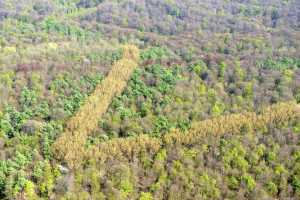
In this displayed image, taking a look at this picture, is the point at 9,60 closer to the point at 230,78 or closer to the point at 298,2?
the point at 230,78

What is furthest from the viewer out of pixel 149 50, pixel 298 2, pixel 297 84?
pixel 298 2

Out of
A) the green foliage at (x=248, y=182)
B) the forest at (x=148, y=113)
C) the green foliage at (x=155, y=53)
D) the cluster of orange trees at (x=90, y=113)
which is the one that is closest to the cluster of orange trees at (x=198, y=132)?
the forest at (x=148, y=113)

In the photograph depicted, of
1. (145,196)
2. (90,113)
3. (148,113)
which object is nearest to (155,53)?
(148,113)

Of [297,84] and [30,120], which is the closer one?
[30,120]

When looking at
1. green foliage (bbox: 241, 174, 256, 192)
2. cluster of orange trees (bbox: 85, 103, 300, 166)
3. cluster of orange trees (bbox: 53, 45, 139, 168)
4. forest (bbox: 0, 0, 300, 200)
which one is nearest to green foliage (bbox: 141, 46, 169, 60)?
forest (bbox: 0, 0, 300, 200)

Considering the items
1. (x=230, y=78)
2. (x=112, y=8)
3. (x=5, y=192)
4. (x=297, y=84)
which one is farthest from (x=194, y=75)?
(x=112, y=8)

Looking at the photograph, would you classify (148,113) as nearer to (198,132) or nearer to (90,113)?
(90,113)
